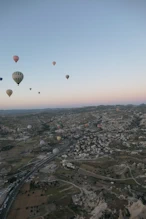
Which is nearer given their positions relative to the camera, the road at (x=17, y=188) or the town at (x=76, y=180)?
the town at (x=76, y=180)

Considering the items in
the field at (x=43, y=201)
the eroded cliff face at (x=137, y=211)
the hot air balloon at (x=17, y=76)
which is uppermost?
the hot air balloon at (x=17, y=76)

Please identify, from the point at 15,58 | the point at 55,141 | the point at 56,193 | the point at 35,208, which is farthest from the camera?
the point at 55,141

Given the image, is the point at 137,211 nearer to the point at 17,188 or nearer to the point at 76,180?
the point at 76,180

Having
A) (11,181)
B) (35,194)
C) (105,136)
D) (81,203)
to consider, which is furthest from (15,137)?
(81,203)

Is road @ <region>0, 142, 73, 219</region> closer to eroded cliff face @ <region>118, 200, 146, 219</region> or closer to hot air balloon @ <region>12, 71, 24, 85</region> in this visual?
eroded cliff face @ <region>118, 200, 146, 219</region>

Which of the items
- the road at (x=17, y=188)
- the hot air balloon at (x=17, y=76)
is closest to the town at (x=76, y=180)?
the road at (x=17, y=188)

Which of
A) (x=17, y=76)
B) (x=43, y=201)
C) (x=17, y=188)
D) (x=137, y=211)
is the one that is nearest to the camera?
(x=137, y=211)

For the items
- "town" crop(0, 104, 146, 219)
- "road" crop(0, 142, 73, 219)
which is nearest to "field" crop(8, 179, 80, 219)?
"town" crop(0, 104, 146, 219)

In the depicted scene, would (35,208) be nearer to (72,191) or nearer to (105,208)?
(72,191)

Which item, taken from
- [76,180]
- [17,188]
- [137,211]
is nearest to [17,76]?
[17,188]

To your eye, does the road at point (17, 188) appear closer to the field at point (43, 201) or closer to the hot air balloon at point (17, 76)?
the field at point (43, 201)

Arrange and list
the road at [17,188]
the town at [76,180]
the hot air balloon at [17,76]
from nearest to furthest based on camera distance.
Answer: the town at [76,180] → the road at [17,188] → the hot air balloon at [17,76]
